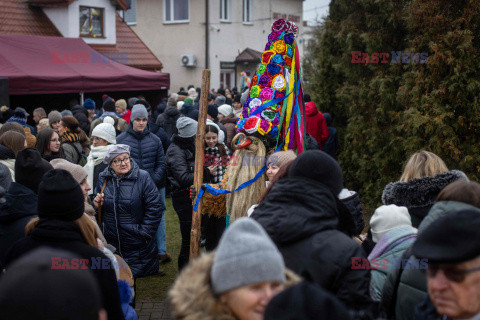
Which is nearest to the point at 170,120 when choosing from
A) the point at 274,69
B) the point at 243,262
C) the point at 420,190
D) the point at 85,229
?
the point at 274,69

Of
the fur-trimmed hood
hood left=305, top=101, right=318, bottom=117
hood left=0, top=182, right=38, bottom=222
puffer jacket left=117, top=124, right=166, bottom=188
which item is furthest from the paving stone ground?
hood left=305, top=101, right=318, bottom=117

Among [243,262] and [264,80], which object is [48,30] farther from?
[243,262]

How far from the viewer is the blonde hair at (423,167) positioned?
157 inches

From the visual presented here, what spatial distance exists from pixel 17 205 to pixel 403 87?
5584 mm

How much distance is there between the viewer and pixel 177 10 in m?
28.5

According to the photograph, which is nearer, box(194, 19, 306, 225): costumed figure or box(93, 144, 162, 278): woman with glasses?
box(194, 19, 306, 225): costumed figure

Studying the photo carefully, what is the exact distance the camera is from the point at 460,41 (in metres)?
6.90

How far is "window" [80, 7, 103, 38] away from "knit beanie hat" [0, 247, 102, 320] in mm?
20336

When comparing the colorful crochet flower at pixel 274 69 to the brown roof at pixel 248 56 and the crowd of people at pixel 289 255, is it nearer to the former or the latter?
the crowd of people at pixel 289 255

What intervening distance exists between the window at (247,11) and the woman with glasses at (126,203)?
82.5 ft

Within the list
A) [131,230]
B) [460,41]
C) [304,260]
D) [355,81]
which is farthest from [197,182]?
[355,81]

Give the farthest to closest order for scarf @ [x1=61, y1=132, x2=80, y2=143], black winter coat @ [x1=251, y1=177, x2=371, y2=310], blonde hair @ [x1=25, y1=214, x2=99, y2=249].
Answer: scarf @ [x1=61, y1=132, x2=80, y2=143]
blonde hair @ [x1=25, y1=214, x2=99, y2=249]
black winter coat @ [x1=251, y1=177, x2=371, y2=310]

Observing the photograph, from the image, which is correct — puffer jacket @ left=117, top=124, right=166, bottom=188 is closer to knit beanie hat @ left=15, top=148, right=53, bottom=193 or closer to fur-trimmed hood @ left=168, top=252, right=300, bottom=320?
knit beanie hat @ left=15, top=148, right=53, bottom=193

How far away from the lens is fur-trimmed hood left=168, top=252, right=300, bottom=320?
1.99m
